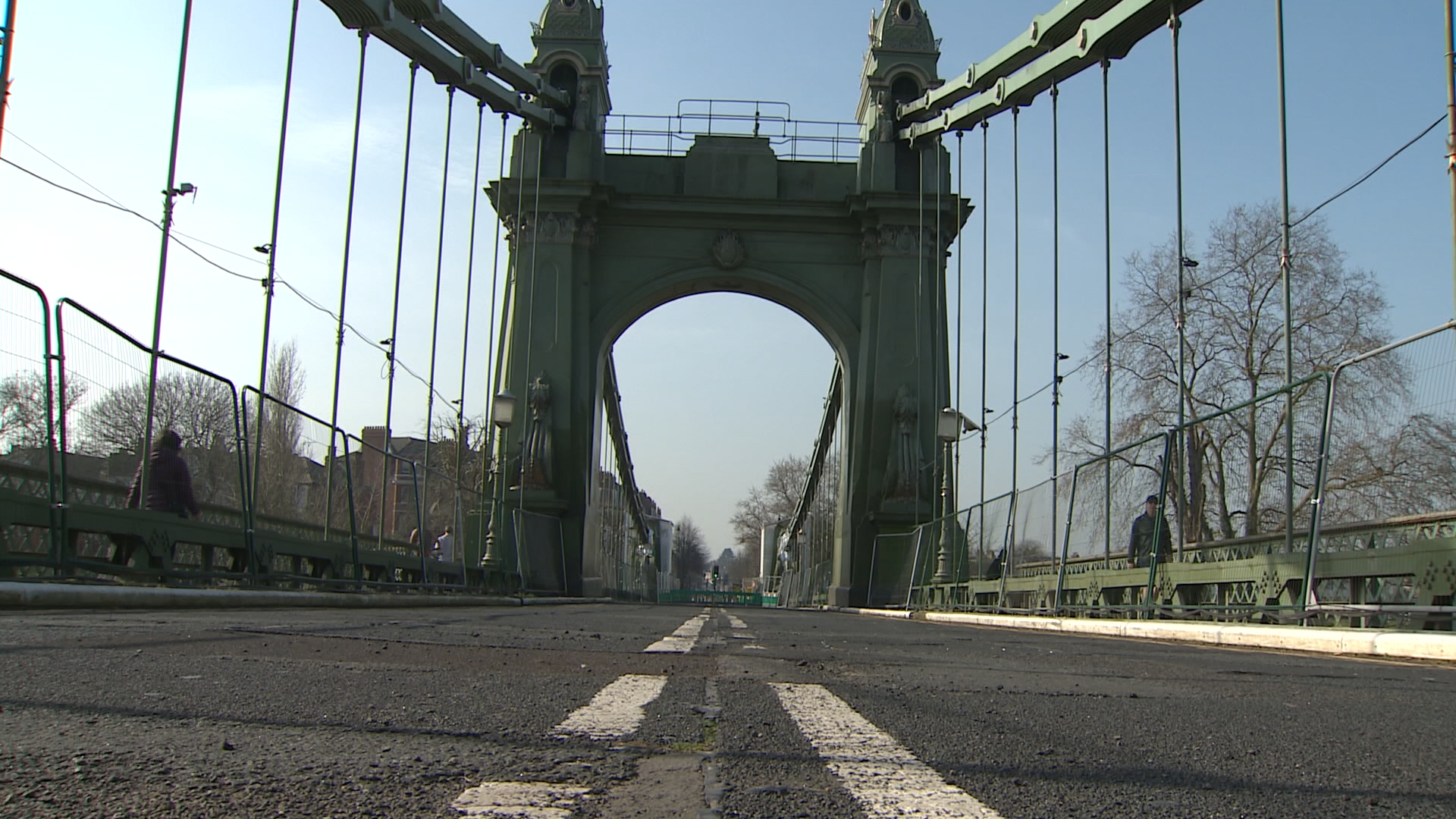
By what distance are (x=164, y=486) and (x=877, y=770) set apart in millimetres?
6754

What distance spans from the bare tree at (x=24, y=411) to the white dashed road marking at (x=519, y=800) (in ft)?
17.7

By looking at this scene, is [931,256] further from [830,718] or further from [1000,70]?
[830,718]

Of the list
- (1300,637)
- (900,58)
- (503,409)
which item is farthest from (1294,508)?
(900,58)

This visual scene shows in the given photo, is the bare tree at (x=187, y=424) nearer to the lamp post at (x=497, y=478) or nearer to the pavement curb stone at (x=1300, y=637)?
the pavement curb stone at (x=1300, y=637)

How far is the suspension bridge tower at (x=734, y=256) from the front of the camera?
24.6 metres

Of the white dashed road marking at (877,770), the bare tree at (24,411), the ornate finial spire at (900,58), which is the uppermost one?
the ornate finial spire at (900,58)

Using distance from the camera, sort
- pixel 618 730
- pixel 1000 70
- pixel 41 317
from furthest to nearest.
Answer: pixel 1000 70 < pixel 41 317 < pixel 618 730

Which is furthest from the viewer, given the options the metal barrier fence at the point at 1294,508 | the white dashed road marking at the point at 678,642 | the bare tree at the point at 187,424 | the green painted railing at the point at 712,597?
the green painted railing at the point at 712,597

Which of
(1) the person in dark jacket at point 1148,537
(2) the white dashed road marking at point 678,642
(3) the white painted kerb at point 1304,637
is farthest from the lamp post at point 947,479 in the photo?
(2) the white dashed road marking at point 678,642

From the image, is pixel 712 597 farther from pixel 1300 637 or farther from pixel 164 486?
pixel 1300 637

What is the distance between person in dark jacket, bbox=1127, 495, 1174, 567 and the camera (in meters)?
9.07

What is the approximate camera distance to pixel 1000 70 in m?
23.4

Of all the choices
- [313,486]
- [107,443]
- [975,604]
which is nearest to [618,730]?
[107,443]

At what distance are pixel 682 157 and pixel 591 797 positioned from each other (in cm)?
2615
